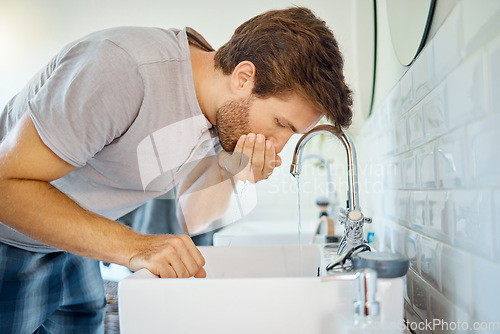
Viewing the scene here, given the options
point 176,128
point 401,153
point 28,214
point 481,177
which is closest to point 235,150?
point 176,128

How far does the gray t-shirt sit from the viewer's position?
2.03 feet

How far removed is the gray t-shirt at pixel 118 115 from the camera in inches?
24.4

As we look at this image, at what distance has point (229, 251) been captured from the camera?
76 cm

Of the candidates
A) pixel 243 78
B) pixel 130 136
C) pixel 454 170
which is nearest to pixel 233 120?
pixel 243 78

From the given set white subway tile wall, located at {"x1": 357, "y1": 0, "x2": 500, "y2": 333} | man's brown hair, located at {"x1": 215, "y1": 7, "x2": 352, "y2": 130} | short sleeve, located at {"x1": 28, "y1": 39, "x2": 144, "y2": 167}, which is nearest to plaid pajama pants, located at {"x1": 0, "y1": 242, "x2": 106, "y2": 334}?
short sleeve, located at {"x1": 28, "y1": 39, "x2": 144, "y2": 167}

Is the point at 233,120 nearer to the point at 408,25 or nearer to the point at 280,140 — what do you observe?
the point at 280,140

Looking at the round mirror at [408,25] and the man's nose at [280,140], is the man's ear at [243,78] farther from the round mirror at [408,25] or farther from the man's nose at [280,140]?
the round mirror at [408,25]

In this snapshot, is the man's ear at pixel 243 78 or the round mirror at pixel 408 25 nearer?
the round mirror at pixel 408 25

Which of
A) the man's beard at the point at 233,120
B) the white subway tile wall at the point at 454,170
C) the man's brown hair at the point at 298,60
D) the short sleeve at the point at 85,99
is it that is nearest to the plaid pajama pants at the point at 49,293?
the short sleeve at the point at 85,99

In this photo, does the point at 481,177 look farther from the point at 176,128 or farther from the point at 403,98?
the point at 176,128

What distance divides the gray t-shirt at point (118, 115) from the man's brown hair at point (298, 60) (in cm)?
14

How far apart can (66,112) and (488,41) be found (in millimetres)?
544

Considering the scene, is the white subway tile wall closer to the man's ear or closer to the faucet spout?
the faucet spout

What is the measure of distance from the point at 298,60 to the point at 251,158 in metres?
0.24
